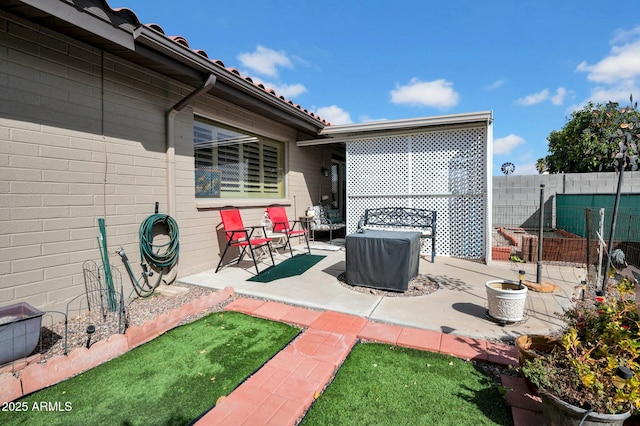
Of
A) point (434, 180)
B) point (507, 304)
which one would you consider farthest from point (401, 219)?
point (507, 304)

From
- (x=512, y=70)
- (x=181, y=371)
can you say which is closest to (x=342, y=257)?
(x=181, y=371)

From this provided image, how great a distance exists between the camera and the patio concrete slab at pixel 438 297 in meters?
2.83

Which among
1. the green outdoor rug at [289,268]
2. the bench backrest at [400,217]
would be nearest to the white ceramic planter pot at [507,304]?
the green outdoor rug at [289,268]

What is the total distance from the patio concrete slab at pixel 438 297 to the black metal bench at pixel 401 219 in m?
0.90

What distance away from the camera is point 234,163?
5.44 metres

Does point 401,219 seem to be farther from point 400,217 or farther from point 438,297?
point 438,297

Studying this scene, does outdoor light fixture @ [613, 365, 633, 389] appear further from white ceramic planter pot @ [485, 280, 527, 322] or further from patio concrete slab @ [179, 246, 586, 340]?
white ceramic planter pot @ [485, 280, 527, 322]

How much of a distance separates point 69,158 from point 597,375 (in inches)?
171

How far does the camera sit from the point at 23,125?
2.73 metres

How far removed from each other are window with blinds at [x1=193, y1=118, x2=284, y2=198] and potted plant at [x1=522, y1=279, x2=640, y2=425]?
4597mm

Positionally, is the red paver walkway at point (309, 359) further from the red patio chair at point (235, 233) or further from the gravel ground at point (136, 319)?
the red patio chair at point (235, 233)

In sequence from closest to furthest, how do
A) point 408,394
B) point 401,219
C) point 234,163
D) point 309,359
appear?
point 408,394
point 309,359
point 234,163
point 401,219

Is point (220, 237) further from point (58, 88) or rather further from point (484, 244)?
point (484, 244)

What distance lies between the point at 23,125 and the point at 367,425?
366 cm
